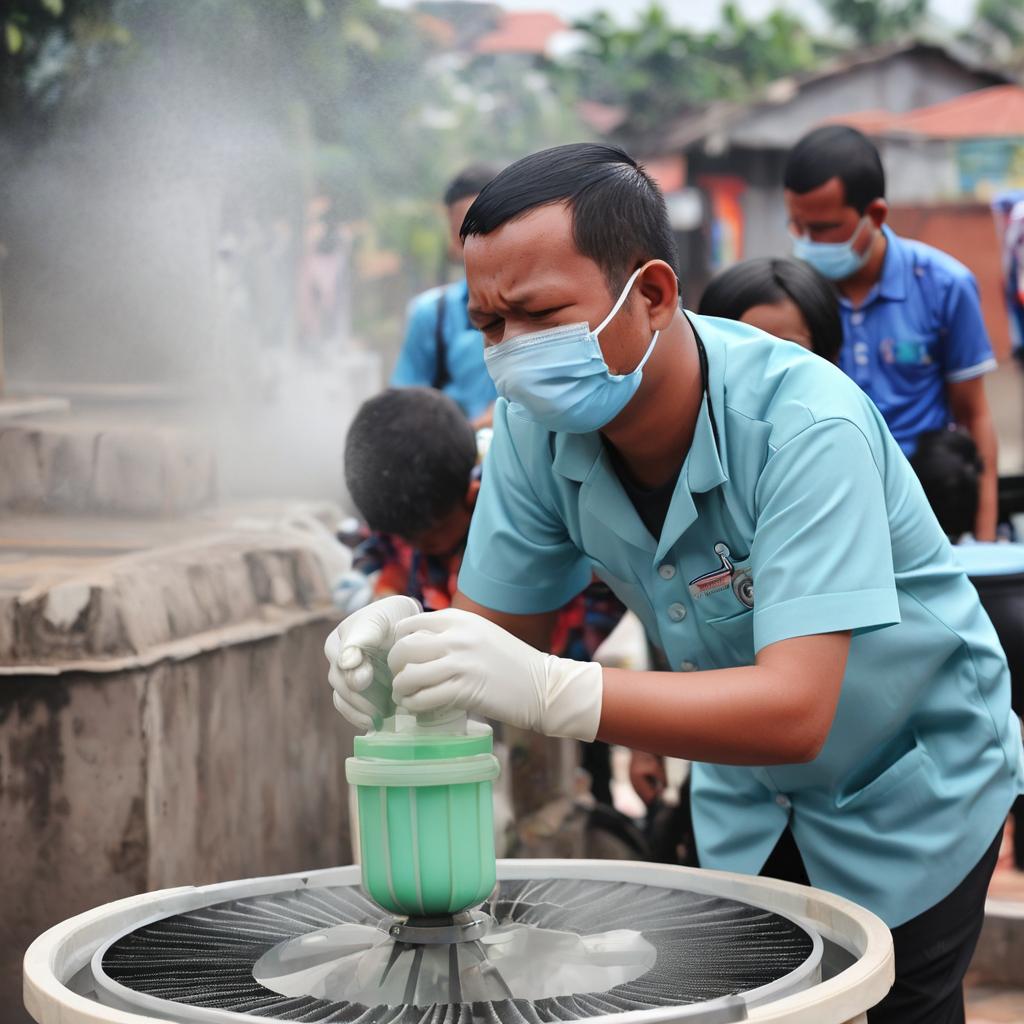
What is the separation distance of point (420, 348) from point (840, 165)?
1.33 meters

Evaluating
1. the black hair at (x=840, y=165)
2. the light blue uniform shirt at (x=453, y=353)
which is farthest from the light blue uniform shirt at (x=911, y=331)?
the light blue uniform shirt at (x=453, y=353)

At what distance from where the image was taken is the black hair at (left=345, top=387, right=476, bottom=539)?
3264 millimetres

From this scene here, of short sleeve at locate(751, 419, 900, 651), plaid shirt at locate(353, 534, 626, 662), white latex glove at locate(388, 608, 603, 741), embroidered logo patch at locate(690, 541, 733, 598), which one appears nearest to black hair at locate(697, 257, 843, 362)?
plaid shirt at locate(353, 534, 626, 662)

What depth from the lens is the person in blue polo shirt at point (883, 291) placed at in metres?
4.18

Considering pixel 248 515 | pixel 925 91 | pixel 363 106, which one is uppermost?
pixel 925 91

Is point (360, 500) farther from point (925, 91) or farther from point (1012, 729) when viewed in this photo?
point (925, 91)

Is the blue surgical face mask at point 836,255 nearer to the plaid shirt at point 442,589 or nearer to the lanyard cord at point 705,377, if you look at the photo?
the plaid shirt at point 442,589

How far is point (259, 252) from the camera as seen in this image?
17.2 ft

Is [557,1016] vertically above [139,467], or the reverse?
[139,467]

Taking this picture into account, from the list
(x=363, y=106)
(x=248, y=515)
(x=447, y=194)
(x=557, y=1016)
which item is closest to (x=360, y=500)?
(x=248, y=515)

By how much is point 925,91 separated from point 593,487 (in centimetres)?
2537

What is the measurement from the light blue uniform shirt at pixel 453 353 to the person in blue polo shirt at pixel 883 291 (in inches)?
39.0

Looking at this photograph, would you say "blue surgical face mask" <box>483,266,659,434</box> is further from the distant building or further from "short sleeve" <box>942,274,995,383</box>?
the distant building

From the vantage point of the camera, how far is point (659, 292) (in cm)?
189
